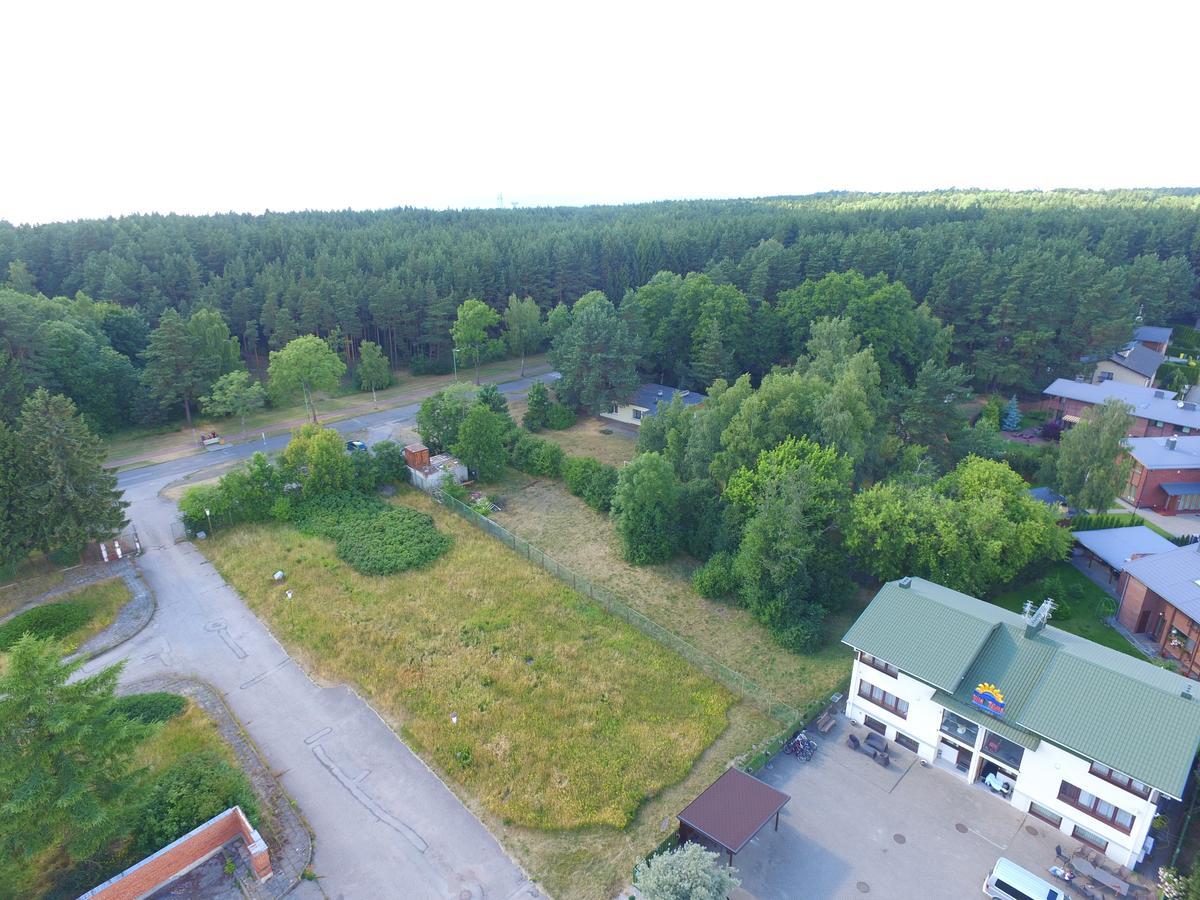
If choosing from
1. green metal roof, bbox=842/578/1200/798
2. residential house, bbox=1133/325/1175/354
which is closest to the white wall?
green metal roof, bbox=842/578/1200/798

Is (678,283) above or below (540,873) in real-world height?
above

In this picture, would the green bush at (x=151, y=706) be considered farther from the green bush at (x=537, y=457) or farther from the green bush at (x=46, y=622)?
the green bush at (x=537, y=457)

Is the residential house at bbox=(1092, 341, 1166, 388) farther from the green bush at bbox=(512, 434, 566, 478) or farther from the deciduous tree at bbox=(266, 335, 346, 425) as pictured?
the deciduous tree at bbox=(266, 335, 346, 425)

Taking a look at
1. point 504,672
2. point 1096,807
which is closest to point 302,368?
point 504,672

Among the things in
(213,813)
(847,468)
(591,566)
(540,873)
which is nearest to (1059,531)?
(847,468)

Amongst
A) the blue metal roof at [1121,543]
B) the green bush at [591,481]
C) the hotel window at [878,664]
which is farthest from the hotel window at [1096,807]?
the green bush at [591,481]

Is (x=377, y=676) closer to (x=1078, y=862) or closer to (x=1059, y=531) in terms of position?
(x=1078, y=862)

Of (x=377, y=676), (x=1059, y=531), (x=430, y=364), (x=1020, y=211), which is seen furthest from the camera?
(x=1020, y=211)
